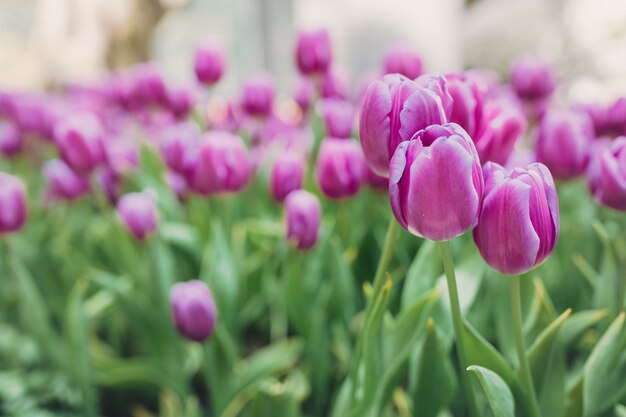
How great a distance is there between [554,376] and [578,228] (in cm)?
37

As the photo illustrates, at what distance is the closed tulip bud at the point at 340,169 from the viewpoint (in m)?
0.77

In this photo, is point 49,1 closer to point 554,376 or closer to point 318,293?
point 318,293

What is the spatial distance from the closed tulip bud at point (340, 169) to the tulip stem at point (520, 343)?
0.34m

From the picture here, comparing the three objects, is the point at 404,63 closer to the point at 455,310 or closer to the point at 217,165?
the point at 217,165

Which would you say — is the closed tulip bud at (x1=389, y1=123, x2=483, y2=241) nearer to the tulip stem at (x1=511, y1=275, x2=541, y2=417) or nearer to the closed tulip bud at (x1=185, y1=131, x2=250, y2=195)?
the tulip stem at (x1=511, y1=275, x2=541, y2=417)

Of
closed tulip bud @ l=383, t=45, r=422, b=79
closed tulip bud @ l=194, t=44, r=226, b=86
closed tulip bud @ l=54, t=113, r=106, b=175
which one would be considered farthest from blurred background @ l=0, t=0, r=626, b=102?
closed tulip bud @ l=54, t=113, r=106, b=175

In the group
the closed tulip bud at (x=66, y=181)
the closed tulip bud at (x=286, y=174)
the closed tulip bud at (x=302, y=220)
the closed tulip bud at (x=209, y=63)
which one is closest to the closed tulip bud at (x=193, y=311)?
the closed tulip bud at (x=302, y=220)

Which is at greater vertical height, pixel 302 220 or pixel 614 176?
pixel 614 176

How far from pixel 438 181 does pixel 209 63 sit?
891 millimetres

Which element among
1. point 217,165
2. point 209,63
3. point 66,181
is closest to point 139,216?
point 217,165

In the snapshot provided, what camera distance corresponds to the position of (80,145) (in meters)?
0.92

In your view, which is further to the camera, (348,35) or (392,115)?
(348,35)

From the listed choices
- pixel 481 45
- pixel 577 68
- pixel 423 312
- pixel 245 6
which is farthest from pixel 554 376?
pixel 245 6

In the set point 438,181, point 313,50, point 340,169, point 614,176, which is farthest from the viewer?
point 313,50
